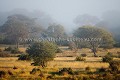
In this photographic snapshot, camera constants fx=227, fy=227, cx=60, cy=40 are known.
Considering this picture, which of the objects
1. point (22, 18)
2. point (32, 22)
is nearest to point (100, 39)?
point (32, 22)

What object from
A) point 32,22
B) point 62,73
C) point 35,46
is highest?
point 32,22

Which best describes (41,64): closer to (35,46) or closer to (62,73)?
(35,46)

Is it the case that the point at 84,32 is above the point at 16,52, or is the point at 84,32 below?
above

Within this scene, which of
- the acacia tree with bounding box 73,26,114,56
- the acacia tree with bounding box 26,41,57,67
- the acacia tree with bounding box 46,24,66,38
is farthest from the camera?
the acacia tree with bounding box 46,24,66,38

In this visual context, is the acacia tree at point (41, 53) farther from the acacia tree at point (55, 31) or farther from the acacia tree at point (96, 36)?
the acacia tree at point (55, 31)

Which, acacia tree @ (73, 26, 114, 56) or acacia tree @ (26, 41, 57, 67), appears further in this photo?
acacia tree @ (73, 26, 114, 56)

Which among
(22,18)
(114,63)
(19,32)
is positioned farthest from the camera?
(22,18)

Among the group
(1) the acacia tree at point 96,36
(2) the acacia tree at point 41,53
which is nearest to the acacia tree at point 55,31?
(1) the acacia tree at point 96,36

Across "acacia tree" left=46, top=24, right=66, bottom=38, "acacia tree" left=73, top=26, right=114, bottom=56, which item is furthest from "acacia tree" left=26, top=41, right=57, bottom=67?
"acacia tree" left=46, top=24, right=66, bottom=38

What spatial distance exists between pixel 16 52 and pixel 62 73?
47352 millimetres

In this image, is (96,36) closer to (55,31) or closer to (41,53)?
(41,53)

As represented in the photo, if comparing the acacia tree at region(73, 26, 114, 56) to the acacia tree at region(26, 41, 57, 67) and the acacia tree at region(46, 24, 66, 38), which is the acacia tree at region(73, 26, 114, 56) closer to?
the acacia tree at region(26, 41, 57, 67)

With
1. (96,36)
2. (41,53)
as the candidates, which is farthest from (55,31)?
(41,53)

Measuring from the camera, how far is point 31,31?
375ft
